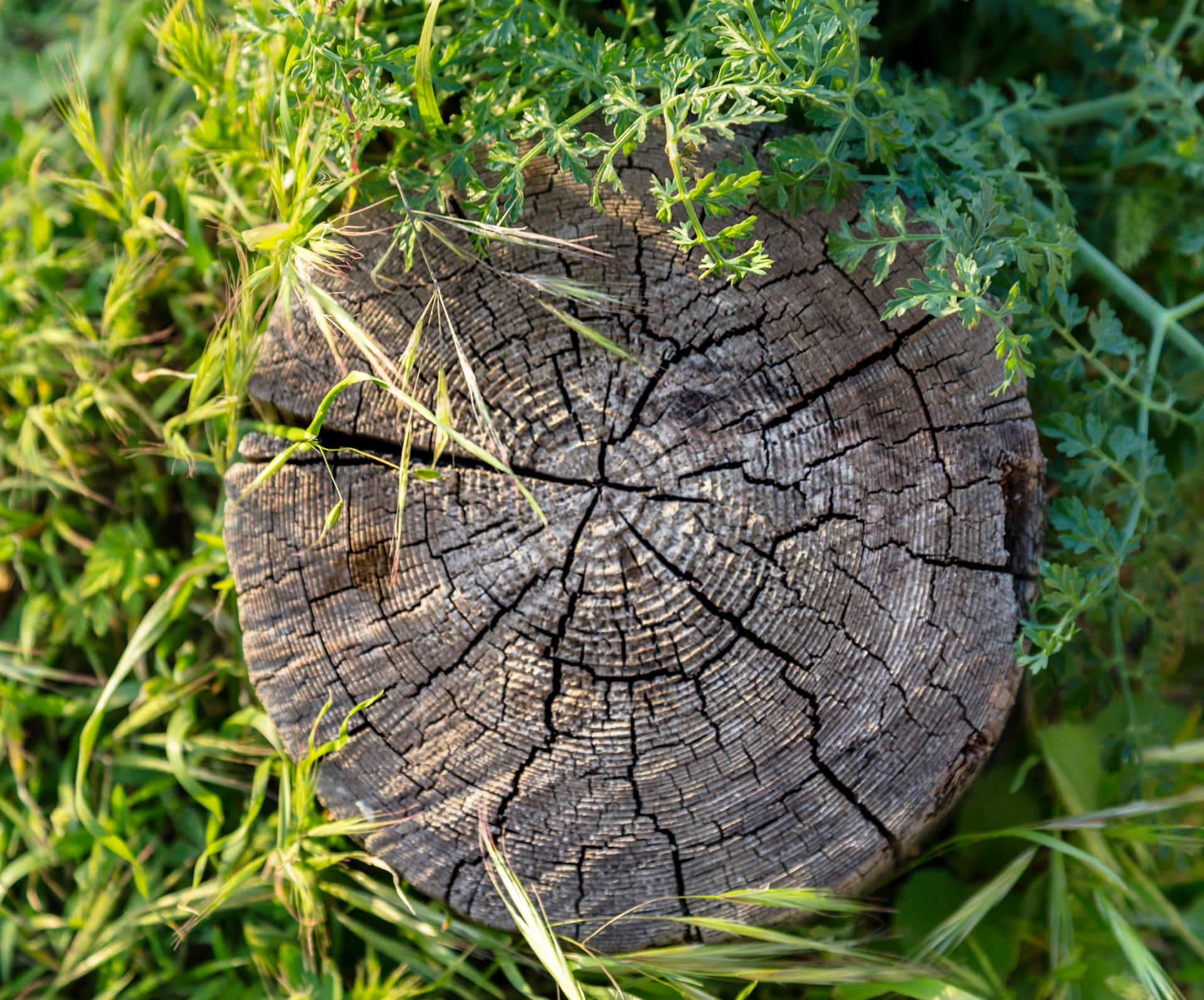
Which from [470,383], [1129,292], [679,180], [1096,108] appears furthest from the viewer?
[1096,108]

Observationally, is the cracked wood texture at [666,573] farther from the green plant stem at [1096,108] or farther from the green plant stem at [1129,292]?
the green plant stem at [1096,108]

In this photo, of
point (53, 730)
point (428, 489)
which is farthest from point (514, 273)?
point (53, 730)

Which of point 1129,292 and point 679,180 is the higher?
point 1129,292

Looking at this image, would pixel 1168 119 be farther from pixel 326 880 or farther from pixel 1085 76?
pixel 326 880

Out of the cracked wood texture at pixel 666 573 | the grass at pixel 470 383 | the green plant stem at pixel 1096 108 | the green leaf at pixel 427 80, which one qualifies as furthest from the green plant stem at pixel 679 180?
the green plant stem at pixel 1096 108

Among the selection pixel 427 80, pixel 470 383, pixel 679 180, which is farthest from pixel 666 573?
pixel 427 80

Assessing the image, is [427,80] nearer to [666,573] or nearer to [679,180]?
[679,180]
